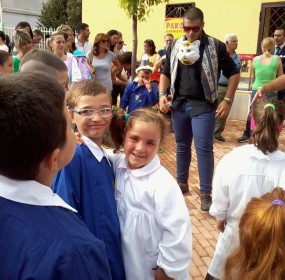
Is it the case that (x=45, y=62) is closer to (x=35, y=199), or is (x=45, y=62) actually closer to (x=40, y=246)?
(x=35, y=199)

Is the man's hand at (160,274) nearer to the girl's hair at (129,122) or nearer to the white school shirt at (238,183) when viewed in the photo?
the white school shirt at (238,183)

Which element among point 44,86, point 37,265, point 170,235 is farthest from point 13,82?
point 170,235

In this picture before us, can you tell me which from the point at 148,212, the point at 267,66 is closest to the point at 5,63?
the point at 148,212

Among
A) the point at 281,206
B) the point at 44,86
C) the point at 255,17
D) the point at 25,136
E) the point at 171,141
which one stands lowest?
the point at 171,141

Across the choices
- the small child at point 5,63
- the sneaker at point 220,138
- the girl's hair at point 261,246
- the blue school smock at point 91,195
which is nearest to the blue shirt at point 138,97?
the sneaker at point 220,138

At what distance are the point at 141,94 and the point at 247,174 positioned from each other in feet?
9.93

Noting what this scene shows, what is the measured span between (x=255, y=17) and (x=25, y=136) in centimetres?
1031

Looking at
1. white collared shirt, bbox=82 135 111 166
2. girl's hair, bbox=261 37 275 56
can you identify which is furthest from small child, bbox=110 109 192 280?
girl's hair, bbox=261 37 275 56

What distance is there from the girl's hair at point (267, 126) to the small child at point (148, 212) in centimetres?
64

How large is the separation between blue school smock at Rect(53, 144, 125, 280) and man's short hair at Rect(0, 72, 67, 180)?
2.08 ft

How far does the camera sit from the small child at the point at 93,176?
1.55m

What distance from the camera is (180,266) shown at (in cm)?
163

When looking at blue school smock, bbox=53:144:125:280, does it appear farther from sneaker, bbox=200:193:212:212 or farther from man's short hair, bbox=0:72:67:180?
sneaker, bbox=200:193:212:212

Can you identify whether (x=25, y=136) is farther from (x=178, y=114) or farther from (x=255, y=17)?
(x=255, y=17)
